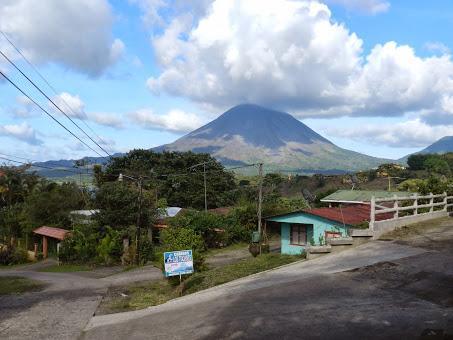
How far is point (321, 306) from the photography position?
8805mm

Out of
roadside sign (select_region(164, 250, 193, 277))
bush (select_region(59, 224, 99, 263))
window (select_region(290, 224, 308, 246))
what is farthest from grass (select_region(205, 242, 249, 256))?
roadside sign (select_region(164, 250, 193, 277))

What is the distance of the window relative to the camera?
28.4m

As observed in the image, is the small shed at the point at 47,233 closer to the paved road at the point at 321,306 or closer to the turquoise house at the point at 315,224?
the turquoise house at the point at 315,224

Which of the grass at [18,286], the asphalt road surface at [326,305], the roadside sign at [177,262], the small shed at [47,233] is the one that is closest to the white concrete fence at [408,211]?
the asphalt road surface at [326,305]

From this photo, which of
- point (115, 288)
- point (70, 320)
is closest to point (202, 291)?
point (70, 320)

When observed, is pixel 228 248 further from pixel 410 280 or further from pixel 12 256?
pixel 410 280

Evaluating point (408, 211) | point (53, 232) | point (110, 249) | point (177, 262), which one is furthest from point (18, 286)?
point (53, 232)

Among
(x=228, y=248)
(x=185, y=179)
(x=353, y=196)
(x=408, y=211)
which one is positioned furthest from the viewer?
(x=185, y=179)

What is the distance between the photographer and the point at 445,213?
19.0 m

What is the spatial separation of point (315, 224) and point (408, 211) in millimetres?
8605

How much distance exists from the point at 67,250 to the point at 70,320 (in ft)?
76.2

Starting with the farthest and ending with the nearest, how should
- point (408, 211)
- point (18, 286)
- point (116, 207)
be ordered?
point (116, 207)
point (18, 286)
point (408, 211)

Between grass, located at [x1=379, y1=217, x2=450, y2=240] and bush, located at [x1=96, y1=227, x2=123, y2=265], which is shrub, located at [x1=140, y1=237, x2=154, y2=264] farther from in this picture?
grass, located at [x1=379, y1=217, x2=450, y2=240]

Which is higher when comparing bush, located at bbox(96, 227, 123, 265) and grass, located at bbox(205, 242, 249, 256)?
bush, located at bbox(96, 227, 123, 265)
